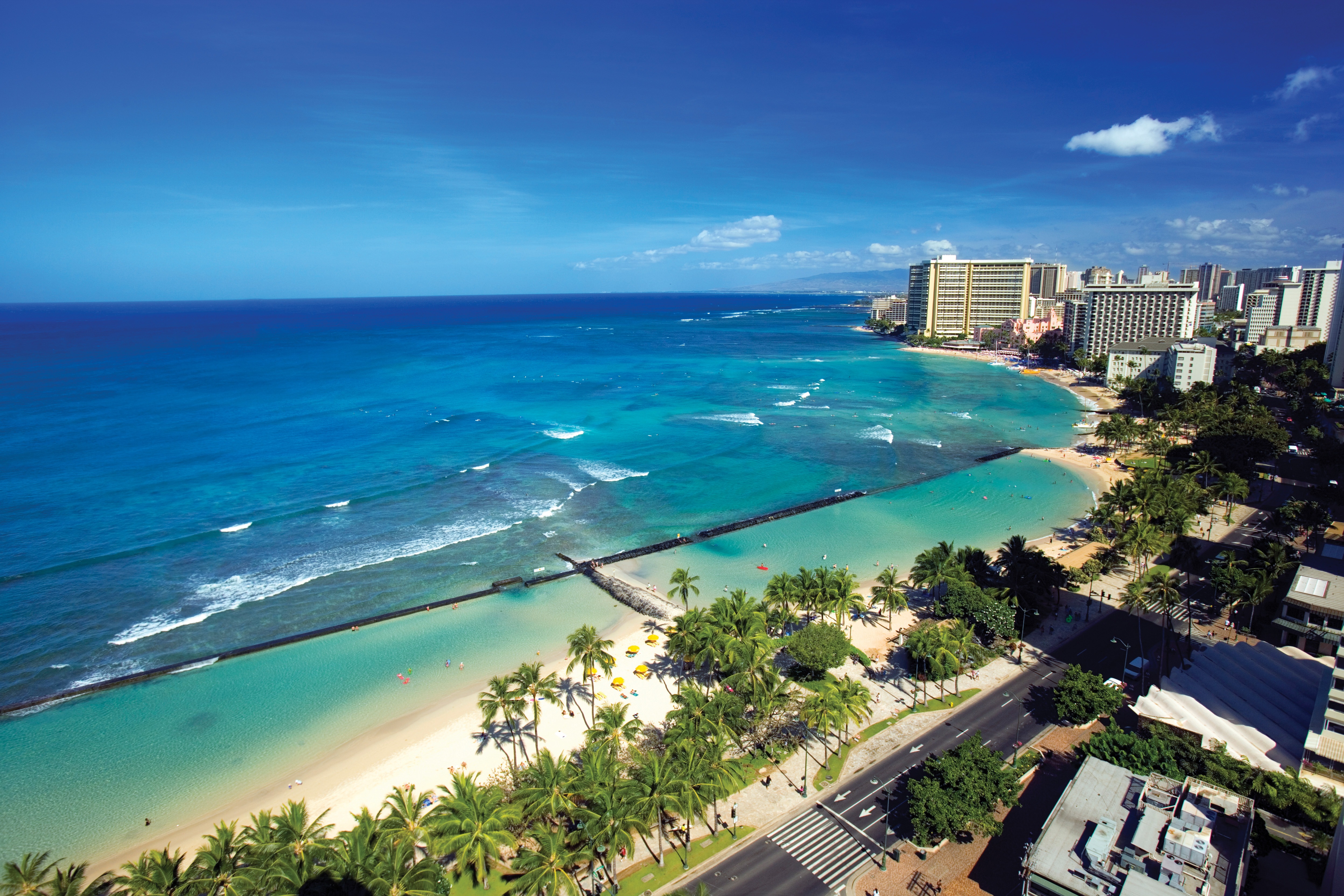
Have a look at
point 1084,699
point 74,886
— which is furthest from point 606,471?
point 74,886

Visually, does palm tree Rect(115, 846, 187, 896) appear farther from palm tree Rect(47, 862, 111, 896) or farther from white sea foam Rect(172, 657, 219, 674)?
white sea foam Rect(172, 657, 219, 674)

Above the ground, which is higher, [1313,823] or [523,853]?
[523,853]

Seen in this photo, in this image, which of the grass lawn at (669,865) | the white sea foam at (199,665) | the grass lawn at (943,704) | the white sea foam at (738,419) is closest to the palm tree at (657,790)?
the grass lawn at (669,865)

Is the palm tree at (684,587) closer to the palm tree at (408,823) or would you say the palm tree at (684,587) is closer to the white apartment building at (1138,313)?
the palm tree at (408,823)

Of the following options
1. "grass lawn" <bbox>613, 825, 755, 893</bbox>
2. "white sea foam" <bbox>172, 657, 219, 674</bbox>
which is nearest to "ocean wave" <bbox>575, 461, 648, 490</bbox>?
"white sea foam" <bbox>172, 657, 219, 674</bbox>

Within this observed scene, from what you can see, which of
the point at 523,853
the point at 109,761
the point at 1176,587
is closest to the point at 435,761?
the point at 523,853

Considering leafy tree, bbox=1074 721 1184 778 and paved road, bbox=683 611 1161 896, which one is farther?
leafy tree, bbox=1074 721 1184 778

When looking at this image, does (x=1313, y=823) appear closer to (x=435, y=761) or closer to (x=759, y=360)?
(x=435, y=761)
